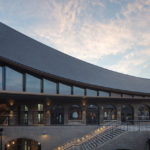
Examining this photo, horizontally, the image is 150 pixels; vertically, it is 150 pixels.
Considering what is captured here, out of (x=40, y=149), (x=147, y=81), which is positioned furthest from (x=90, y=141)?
(x=147, y=81)

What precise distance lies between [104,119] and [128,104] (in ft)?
13.2

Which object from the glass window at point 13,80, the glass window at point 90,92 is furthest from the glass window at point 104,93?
the glass window at point 13,80

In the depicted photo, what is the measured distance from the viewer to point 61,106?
2303cm

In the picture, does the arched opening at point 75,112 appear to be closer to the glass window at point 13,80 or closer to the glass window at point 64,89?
the glass window at point 64,89

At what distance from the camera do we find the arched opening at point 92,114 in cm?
2369

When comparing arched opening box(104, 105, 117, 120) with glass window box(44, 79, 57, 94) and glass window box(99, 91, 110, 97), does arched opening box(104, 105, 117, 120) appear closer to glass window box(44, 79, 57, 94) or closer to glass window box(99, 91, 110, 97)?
glass window box(99, 91, 110, 97)

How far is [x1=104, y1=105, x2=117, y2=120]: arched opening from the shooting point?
2464 centimetres

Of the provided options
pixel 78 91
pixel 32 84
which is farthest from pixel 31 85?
pixel 78 91

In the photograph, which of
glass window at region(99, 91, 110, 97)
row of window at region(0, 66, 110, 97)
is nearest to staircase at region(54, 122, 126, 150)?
glass window at region(99, 91, 110, 97)

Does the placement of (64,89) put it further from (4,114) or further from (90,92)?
(4,114)

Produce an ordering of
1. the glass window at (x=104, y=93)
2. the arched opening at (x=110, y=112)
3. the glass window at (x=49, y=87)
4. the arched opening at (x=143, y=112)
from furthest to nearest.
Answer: the arched opening at (x=143, y=112), the arched opening at (x=110, y=112), the glass window at (x=104, y=93), the glass window at (x=49, y=87)

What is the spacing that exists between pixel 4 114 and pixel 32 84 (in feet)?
20.6

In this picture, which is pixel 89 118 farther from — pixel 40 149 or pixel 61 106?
pixel 40 149

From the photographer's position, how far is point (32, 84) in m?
18.3
